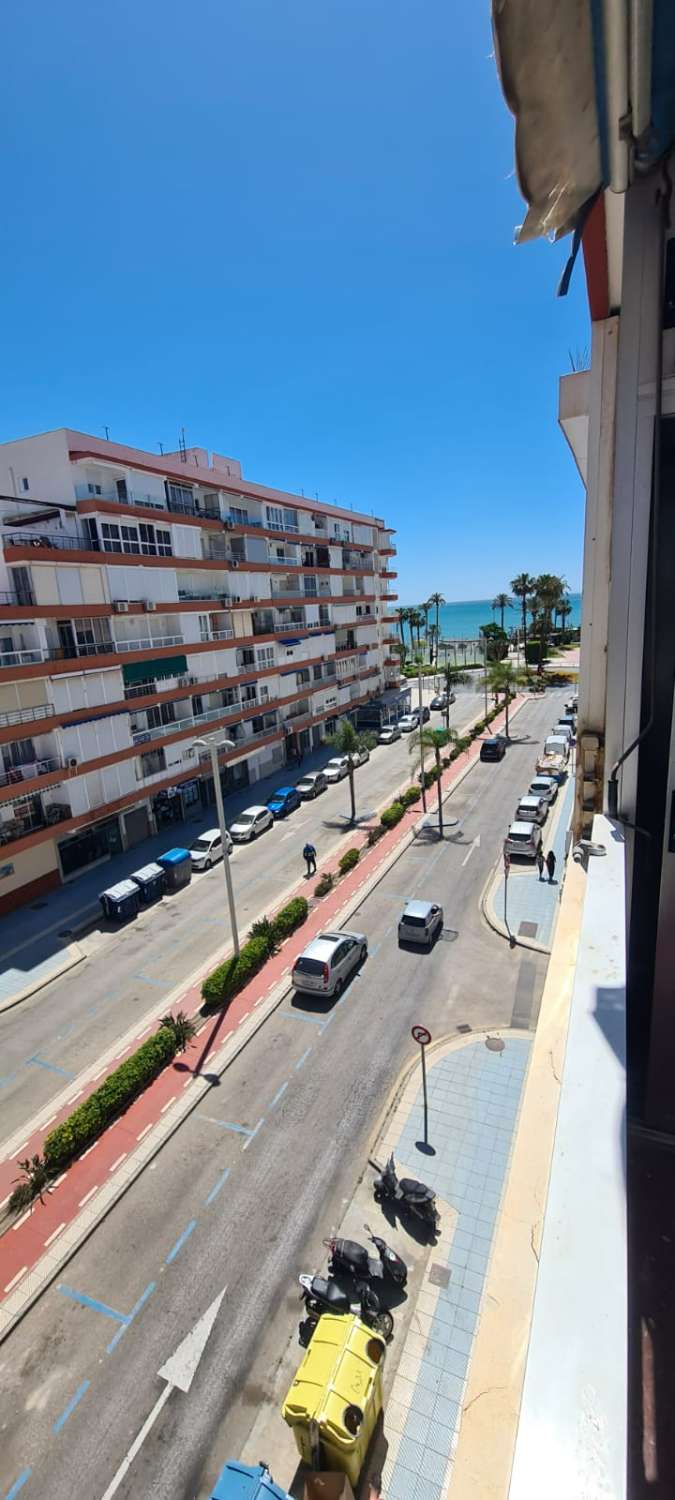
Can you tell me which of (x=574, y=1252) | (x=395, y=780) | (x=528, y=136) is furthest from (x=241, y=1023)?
(x=395, y=780)

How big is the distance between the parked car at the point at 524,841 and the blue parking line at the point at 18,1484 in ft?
71.2

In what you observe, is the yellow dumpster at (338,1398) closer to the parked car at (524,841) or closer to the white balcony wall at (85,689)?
the parked car at (524,841)

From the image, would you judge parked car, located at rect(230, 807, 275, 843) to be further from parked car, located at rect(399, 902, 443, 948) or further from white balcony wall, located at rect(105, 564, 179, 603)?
parked car, located at rect(399, 902, 443, 948)

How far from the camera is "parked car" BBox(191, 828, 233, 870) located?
29.6 metres

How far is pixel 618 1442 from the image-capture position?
160 centimetres

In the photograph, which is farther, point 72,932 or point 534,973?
point 72,932

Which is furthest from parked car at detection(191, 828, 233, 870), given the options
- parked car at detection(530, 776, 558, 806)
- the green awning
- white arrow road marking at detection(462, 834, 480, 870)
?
parked car at detection(530, 776, 558, 806)

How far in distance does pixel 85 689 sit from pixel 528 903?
19399 mm

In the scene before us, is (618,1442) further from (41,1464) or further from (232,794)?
(232,794)

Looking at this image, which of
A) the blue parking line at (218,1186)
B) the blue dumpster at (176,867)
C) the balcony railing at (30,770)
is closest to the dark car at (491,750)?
the blue dumpster at (176,867)

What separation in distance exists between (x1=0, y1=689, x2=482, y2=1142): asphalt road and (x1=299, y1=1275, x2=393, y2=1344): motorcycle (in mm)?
8645

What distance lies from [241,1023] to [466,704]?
5393cm

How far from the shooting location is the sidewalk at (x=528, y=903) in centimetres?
2153

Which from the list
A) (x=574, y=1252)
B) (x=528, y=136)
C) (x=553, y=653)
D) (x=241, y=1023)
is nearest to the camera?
(x=574, y=1252)
